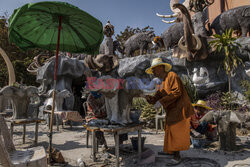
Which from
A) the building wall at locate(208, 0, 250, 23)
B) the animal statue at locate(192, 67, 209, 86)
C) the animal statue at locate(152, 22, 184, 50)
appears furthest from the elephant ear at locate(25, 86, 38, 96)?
the building wall at locate(208, 0, 250, 23)

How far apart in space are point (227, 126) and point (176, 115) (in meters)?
1.48

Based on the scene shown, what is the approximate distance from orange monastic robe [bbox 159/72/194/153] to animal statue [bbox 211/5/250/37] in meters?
7.67

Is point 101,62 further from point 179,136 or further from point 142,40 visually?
point 179,136

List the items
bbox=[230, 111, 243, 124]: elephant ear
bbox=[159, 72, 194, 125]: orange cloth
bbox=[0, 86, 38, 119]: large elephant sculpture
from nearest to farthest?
bbox=[159, 72, 194, 125]: orange cloth
bbox=[230, 111, 243, 124]: elephant ear
bbox=[0, 86, 38, 119]: large elephant sculpture

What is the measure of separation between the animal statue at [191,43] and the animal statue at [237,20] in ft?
6.35

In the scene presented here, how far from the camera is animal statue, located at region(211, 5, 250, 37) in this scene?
8.91 m

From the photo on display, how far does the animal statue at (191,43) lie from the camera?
8141 mm

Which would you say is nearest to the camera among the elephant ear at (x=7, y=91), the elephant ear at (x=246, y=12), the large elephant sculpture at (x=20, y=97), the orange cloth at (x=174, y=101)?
the orange cloth at (x=174, y=101)

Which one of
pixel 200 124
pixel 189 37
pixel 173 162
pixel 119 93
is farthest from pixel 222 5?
pixel 173 162

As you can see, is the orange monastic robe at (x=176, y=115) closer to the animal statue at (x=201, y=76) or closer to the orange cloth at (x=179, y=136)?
the orange cloth at (x=179, y=136)

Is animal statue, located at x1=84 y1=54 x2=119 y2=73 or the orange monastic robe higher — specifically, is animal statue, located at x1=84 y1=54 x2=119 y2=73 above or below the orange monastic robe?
above

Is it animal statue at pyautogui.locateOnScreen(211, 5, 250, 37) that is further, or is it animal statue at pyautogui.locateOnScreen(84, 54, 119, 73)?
animal statue at pyautogui.locateOnScreen(84, 54, 119, 73)

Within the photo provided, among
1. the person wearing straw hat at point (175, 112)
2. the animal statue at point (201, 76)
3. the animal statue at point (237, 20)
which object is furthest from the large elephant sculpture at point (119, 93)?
the animal statue at point (237, 20)

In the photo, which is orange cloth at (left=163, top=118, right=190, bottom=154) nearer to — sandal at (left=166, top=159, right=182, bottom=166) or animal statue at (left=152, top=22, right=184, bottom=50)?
sandal at (left=166, top=159, right=182, bottom=166)
